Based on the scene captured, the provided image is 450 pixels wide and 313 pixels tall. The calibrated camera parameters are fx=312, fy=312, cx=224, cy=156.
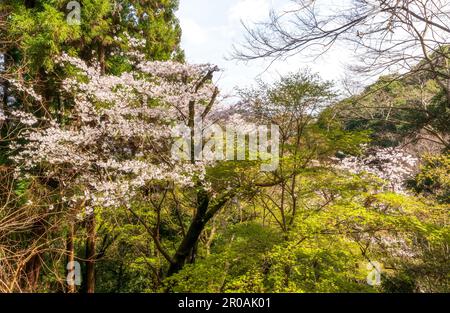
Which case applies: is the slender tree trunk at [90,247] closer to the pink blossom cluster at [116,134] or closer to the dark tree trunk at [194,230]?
the pink blossom cluster at [116,134]

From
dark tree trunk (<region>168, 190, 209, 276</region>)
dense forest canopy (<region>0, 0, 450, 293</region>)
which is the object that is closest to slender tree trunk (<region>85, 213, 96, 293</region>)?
dense forest canopy (<region>0, 0, 450, 293</region>)

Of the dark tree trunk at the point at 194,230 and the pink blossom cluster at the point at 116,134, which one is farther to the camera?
the dark tree trunk at the point at 194,230

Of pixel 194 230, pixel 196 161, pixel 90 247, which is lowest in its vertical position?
pixel 90 247

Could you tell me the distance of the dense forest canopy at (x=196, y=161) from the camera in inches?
191

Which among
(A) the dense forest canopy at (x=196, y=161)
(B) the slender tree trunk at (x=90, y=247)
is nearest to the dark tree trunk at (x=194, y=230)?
(A) the dense forest canopy at (x=196, y=161)

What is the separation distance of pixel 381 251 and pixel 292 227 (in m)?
3.68

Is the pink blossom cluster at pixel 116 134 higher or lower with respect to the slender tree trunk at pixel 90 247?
higher

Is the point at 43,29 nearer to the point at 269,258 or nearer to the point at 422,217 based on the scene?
the point at 269,258

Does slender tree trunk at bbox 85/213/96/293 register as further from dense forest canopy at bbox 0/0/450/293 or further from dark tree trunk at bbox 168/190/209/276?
dark tree trunk at bbox 168/190/209/276

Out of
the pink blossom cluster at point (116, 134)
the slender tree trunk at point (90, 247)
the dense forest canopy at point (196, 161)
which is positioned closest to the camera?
the dense forest canopy at point (196, 161)

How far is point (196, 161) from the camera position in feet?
22.7

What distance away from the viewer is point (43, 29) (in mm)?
7258

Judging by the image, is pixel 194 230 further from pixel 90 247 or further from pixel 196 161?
pixel 90 247

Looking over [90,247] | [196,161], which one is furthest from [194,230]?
[90,247]
